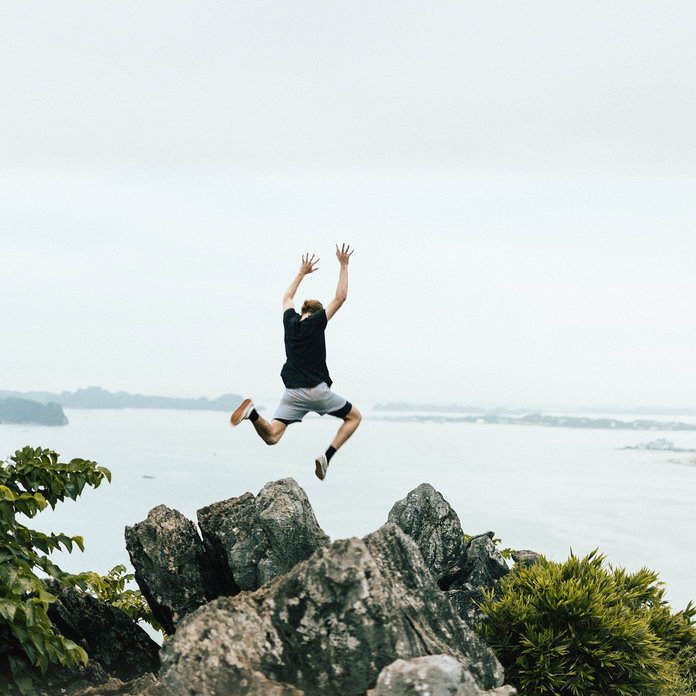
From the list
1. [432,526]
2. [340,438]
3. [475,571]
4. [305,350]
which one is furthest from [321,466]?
[475,571]

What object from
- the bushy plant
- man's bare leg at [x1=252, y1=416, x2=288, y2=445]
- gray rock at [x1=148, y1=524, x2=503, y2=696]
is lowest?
the bushy plant

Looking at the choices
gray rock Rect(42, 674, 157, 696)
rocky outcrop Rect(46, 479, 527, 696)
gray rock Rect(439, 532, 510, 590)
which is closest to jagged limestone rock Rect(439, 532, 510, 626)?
gray rock Rect(439, 532, 510, 590)

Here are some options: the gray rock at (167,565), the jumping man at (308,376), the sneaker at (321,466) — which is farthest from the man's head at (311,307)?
the gray rock at (167,565)

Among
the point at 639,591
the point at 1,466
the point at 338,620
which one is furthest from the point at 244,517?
the point at 639,591

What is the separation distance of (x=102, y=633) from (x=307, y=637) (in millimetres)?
4703

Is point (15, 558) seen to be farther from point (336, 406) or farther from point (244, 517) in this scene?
point (336, 406)

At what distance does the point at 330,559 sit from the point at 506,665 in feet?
12.9

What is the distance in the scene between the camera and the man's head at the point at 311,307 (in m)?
10.8

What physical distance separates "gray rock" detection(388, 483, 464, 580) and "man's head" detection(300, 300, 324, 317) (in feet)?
10.7

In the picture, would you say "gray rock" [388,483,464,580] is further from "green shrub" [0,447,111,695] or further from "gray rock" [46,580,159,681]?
"green shrub" [0,447,111,695]

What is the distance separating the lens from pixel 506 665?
9320 millimetres

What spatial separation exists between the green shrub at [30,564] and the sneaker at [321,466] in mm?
3113

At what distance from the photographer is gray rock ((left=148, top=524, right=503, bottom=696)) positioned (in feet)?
21.0

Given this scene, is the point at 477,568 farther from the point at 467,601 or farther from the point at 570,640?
A: the point at 570,640
